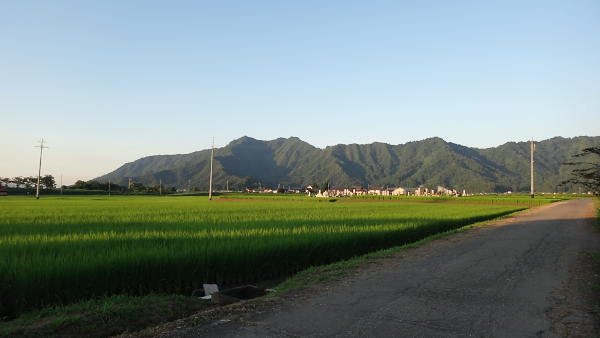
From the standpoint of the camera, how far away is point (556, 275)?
8078 millimetres

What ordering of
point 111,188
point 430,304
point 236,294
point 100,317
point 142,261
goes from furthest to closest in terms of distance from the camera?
point 111,188 < point 142,261 < point 236,294 < point 430,304 < point 100,317

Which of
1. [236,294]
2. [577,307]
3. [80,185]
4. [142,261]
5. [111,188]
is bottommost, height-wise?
[236,294]

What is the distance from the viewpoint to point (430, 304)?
570cm

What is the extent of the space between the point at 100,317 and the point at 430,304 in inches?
174

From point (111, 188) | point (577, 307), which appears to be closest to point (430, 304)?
point (577, 307)

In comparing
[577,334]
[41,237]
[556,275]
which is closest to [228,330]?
[577,334]

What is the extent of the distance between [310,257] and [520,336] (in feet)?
20.3

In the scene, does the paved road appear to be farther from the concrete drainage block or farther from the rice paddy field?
the rice paddy field

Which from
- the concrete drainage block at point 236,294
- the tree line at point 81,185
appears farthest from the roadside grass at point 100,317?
the tree line at point 81,185

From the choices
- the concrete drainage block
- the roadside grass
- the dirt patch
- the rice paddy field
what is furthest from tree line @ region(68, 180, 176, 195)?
the dirt patch

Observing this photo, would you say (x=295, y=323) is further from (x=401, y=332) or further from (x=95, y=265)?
(x=95, y=265)

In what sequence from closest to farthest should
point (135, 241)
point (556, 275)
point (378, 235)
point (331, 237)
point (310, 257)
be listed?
point (556, 275), point (135, 241), point (310, 257), point (331, 237), point (378, 235)

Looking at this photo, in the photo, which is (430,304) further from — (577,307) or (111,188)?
(111,188)

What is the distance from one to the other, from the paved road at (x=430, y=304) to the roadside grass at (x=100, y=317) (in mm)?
951
